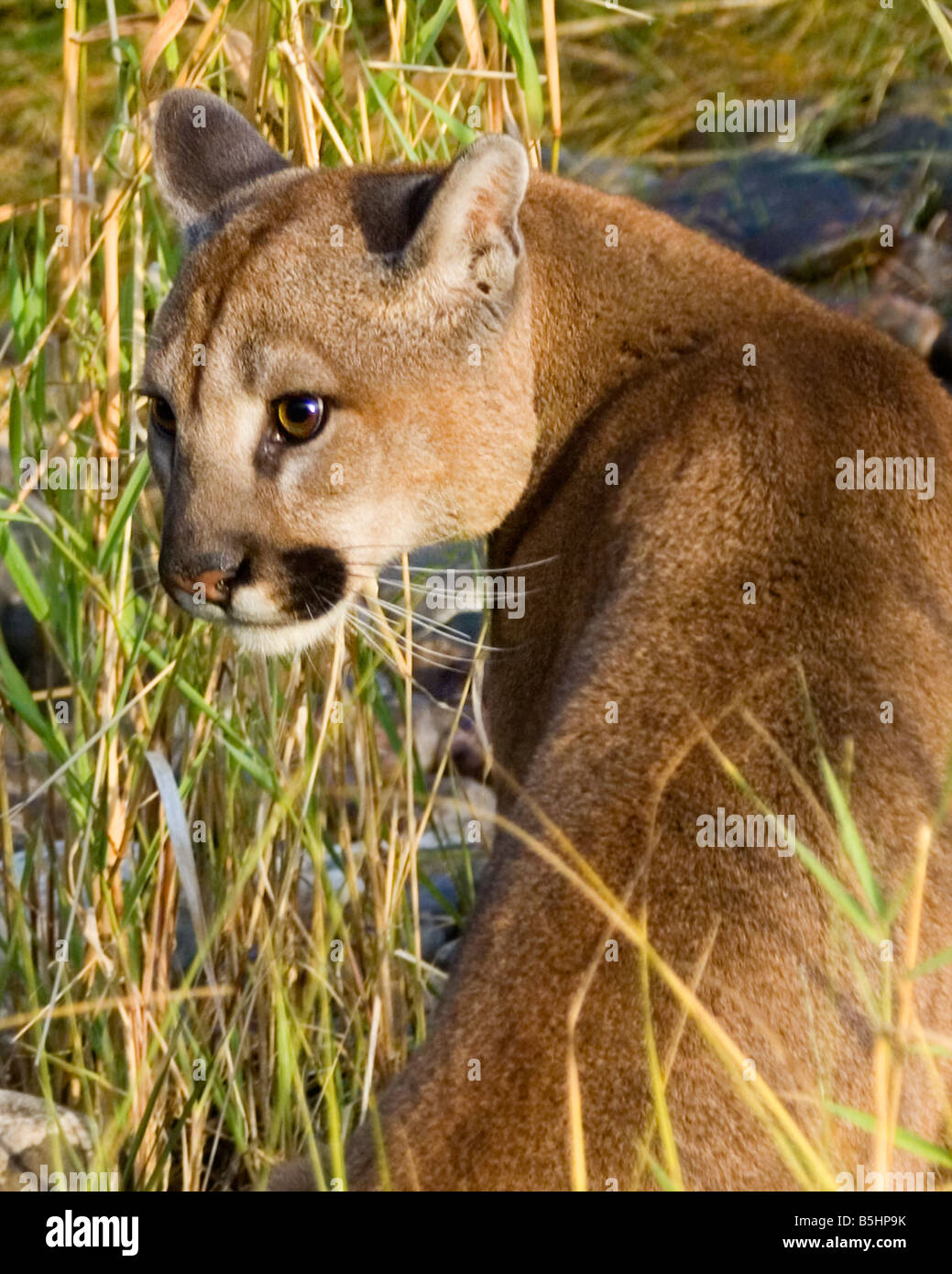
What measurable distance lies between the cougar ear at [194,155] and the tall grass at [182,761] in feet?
0.55

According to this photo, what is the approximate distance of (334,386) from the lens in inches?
150

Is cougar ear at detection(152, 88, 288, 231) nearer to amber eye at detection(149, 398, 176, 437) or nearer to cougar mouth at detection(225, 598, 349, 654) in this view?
amber eye at detection(149, 398, 176, 437)

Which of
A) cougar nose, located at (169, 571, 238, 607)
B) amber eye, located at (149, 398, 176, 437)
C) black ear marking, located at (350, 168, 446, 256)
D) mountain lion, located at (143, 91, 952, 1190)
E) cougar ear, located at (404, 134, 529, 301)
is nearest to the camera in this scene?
mountain lion, located at (143, 91, 952, 1190)

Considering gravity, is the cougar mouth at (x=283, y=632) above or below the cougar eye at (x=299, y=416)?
below

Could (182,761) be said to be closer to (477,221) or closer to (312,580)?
(312,580)

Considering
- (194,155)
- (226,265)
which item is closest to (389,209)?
(226,265)

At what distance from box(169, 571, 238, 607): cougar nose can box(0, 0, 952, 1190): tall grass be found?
21.4 inches

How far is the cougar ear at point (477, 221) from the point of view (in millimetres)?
3660

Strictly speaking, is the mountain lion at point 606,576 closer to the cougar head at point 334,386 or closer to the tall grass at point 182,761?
the cougar head at point 334,386

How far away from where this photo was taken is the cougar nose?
12.4 ft

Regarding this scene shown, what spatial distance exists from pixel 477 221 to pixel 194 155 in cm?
93

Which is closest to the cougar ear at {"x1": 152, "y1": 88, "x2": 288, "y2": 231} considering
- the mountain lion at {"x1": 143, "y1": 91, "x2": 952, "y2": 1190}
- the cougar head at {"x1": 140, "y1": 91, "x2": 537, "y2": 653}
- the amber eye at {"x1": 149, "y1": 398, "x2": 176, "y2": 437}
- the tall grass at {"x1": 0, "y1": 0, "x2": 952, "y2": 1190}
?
the mountain lion at {"x1": 143, "y1": 91, "x2": 952, "y2": 1190}

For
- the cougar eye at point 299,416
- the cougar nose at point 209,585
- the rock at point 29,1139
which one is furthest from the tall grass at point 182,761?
the cougar eye at point 299,416

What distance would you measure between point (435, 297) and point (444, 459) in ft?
1.20
